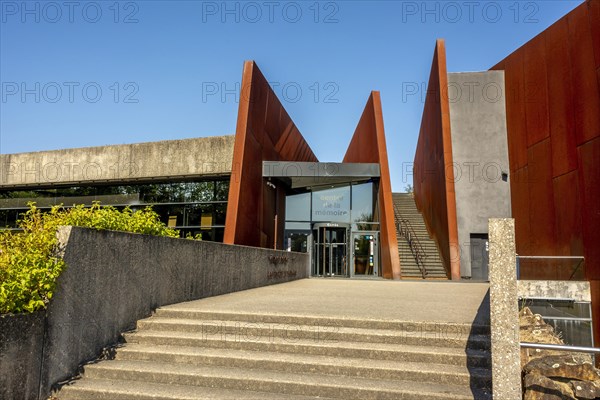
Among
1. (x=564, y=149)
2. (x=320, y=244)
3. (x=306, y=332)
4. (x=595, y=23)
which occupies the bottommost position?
(x=306, y=332)

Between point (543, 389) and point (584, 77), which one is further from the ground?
point (584, 77)

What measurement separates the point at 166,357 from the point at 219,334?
79 cm

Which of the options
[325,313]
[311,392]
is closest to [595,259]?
[325,313]

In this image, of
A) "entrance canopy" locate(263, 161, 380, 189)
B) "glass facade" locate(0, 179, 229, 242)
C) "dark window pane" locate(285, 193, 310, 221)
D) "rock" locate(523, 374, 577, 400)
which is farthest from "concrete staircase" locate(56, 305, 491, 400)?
"dark window pane" locate(285, 193, 310, 221)

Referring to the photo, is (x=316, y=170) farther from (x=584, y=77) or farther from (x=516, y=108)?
(x=584, y=77)

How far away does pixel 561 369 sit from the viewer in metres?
5.66

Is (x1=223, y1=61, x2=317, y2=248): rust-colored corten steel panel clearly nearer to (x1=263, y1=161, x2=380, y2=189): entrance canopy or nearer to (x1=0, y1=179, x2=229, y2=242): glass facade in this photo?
(x1=263, y1=161, x2=380, y2=189): entrance canopy

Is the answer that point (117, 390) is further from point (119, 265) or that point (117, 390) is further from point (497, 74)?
point (497, 74)

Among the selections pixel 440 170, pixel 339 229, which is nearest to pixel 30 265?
pixel 339 229

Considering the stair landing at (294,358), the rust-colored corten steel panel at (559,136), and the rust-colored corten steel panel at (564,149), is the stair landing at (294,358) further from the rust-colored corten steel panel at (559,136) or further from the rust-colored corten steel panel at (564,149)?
the rust-colored corten steel panel at (559,136)

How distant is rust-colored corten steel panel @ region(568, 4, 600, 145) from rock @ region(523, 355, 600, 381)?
10757 millimetres

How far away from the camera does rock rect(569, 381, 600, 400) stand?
5402 mm

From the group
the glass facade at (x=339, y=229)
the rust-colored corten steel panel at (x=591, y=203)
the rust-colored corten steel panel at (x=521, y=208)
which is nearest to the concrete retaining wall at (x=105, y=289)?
the rust-colored corten steel panel at (x=591, y=203)

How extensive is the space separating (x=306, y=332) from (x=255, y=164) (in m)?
15.0
